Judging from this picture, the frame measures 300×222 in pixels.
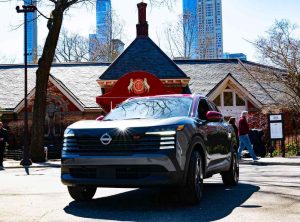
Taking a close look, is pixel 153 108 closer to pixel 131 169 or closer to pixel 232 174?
pixel 131 169

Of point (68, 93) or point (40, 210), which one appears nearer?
point (40, 210)

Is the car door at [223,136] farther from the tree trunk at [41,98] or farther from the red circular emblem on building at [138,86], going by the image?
the red circular emblem on building at [138,86]

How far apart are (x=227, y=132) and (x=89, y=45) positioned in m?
47.5

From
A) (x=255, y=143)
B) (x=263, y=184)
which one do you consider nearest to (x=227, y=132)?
(x=263, y=184)

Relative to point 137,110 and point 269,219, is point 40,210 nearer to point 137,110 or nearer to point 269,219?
point 137,110

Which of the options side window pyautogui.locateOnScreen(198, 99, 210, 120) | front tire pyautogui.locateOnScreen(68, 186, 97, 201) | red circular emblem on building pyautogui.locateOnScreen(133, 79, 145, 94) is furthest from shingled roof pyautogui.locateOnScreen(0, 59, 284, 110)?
front tire pyautogui.locateOnScreen(68, 186, 97, 201)

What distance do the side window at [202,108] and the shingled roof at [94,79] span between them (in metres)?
20.5

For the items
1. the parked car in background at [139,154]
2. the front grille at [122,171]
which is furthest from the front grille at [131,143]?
the front grille at [122,171]

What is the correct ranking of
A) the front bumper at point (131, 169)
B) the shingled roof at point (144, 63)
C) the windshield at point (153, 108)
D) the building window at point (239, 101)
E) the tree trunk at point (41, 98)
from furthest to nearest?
the building window at point (239, 101)
the shingled roof at point (144, 63)
the tree trunk at point (41, 98)
the windshield at point (153, 108)
the front bumper at point (131, 169)

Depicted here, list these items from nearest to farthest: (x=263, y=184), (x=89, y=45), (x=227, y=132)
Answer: (x=227, y=132) → (x=263, y=184) → (x=89, y=45)

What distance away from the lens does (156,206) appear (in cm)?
671

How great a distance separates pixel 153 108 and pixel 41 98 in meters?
13.8

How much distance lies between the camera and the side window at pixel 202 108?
7920 millimetres

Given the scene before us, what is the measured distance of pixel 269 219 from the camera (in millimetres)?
5645
